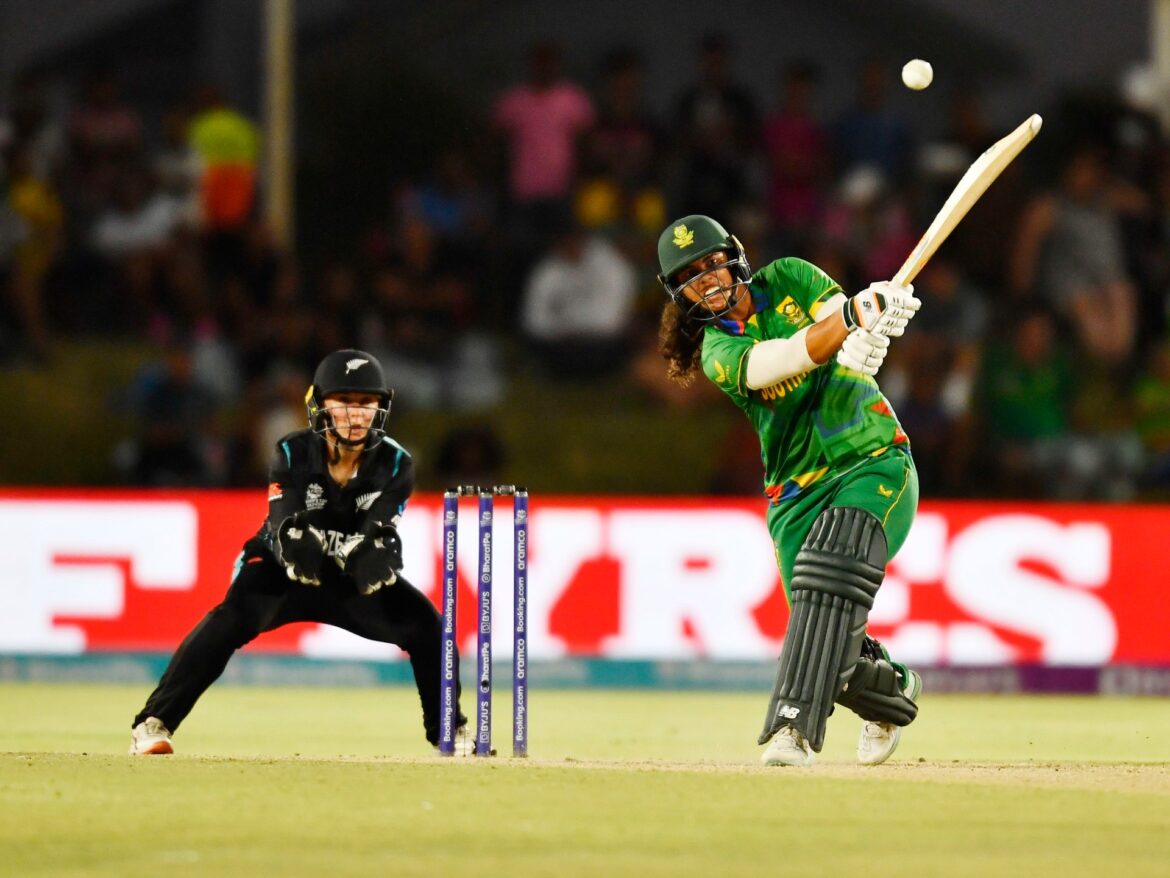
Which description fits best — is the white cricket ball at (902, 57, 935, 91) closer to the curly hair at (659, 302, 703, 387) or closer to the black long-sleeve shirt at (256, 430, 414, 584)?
the curly hair at (659, 302, 703, 387)

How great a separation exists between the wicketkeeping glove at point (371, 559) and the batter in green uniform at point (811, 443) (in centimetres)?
118

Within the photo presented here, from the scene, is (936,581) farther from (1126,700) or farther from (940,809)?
(940,809)

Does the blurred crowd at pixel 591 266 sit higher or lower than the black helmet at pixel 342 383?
higher

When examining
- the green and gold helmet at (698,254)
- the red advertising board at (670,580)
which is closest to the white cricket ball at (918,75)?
the green and gold helmet at (698,254)

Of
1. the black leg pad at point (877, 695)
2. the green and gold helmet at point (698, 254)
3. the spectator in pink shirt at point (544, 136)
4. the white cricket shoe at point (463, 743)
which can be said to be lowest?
the white cricket shoe at point (463, 743)

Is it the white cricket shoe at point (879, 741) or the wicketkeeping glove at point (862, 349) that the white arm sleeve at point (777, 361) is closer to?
the wicketkeeping glove at point (862, 349)

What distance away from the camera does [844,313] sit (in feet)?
22.3

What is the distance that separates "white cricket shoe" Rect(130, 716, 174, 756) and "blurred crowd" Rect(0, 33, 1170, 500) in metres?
6.32

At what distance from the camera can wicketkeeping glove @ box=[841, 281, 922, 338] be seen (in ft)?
22.0

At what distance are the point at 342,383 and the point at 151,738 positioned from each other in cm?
140

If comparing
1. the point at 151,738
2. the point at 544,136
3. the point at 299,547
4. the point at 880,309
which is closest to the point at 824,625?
the point at 880,309

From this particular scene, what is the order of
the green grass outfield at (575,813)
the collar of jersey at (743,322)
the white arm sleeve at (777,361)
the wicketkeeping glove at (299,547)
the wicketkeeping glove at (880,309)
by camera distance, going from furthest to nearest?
the wicketkeeping glove at (299,547) < the collar of jersey at (743,322) < the white arm sleeve at (777,361) < the wicketkeeping glove at (880,309) < the green grass outfield at (575,813)

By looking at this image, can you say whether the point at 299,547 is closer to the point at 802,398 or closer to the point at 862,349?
the point at 802,398

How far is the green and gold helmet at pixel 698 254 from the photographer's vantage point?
717 centimetres
